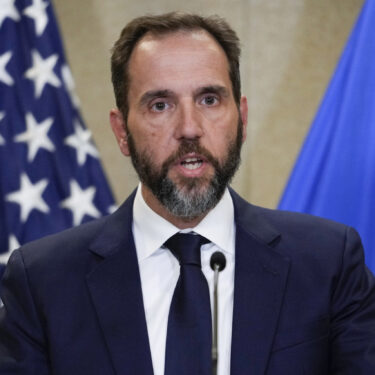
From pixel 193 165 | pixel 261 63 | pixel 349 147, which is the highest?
pixel 261 63

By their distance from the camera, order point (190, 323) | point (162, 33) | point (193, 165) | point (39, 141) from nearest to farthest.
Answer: point (190, 323) → point (193, 165) → point (162, 33) → point (39, 141)

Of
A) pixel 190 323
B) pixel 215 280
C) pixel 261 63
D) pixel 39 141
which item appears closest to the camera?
pixel 215 280

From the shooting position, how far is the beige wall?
329 centimetres

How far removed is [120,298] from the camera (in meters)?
1.66

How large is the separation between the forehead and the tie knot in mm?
406

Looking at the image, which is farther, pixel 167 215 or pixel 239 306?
pixel 167 215

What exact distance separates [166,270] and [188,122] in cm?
40

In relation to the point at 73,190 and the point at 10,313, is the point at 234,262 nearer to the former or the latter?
the point at 10,313

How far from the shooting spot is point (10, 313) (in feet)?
5.60

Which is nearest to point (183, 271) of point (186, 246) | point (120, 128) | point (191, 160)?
point (186, 246)

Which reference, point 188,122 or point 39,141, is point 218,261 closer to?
point 188,122

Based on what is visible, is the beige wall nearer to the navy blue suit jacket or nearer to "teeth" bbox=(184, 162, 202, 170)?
the navy blue suit jacket

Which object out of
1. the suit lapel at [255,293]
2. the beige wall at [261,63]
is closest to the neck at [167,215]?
the suit lapel at [255,293]

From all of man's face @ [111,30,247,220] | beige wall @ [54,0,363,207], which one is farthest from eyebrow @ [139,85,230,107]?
beige wall @ [54,0,363,207]
